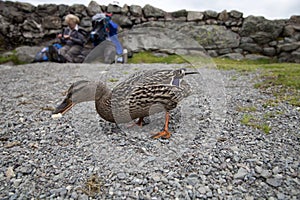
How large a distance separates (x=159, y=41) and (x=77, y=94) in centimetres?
907

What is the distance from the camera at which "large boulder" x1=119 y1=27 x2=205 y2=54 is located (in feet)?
36.9

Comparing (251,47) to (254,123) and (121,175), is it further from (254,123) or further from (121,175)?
(121,175)

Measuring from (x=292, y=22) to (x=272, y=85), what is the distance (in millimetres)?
7659

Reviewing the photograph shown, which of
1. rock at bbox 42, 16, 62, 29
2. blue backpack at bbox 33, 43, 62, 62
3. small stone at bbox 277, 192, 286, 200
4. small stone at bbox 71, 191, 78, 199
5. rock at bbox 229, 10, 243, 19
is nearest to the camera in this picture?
small stone at bbox 277, 192, 286, 200

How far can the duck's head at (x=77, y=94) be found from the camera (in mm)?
3264

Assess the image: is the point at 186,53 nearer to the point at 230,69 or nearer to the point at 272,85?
the point at 230,69

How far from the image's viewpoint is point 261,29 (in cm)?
1168

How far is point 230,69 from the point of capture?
8781 mm

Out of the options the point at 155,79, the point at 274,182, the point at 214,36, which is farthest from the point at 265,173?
the point at 214,36

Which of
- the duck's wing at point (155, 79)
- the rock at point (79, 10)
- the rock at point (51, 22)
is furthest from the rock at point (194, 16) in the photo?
the duck's wing at point (155, 79)

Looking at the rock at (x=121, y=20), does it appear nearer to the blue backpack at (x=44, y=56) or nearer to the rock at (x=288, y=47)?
the blue backpack at (x=44, y=56)

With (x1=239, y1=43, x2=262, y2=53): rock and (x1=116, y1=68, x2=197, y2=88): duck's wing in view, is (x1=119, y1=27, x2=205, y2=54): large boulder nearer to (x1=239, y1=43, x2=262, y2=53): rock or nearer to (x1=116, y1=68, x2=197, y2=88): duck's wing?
(x1=239, y1=43, x2=262, y2=53): rock

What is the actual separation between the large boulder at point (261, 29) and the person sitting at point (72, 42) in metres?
8.31

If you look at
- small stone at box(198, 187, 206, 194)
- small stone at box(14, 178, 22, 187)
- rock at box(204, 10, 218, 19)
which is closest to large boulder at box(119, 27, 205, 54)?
rock at box(204, 10, 218, 19)
